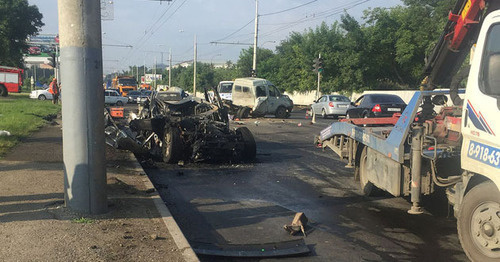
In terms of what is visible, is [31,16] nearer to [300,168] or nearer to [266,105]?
[266,105]

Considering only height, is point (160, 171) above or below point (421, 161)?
below

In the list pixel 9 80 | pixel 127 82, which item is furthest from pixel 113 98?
pixel 127 82

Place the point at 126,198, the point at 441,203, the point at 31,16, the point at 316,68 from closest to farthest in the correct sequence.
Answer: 1. the point at 126,198
2. the point at 441,203
3. the point at 316,68
4. the point at 31,16

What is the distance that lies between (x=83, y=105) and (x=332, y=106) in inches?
864

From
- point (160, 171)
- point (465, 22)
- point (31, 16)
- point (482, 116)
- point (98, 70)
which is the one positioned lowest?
point (160, 171)

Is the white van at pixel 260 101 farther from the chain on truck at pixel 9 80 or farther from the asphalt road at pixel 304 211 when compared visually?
the chain on truck at pixel 9 80

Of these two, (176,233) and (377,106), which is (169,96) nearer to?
(377,106)

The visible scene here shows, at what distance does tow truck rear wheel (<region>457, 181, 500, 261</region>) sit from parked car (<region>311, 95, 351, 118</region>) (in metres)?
21.4

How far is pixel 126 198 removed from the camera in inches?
248

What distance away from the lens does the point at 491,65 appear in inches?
163

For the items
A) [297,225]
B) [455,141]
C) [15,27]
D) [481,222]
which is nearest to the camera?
[481,222]

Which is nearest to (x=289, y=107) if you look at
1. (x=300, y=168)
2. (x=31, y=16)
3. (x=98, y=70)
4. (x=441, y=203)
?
(x=300, y=168)

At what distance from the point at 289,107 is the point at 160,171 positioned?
18078 millimetres

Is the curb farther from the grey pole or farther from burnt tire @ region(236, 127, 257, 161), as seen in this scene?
burnt tire @ region(236, 127, 257, 161)
